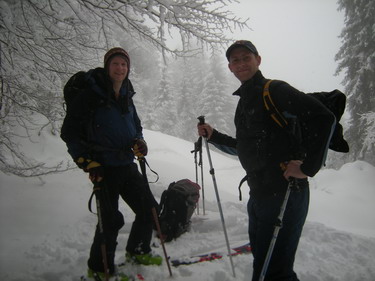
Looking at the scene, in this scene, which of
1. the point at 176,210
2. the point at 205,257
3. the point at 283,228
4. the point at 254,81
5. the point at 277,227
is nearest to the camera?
the point at 277,227

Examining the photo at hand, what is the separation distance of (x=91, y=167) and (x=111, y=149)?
13.3 inches

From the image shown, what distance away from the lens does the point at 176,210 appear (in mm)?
4496

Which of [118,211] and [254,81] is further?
[118,211]

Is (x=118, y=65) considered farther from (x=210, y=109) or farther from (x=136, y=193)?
(x=210, y=109)

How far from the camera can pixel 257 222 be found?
92.7 inches

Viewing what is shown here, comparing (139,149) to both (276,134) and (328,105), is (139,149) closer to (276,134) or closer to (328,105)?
(276,134)

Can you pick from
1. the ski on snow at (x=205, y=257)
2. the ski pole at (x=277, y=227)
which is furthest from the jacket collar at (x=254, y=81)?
the ski on snow at (x=205, y=257)

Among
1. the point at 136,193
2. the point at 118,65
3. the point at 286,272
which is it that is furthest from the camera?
the point at 136,193

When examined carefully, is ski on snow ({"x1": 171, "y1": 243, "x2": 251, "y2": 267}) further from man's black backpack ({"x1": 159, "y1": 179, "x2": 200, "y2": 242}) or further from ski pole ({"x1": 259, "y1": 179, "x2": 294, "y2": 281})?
ski pole ({"x1": 259, "y1": 179, "x2": 294, "y2": 281})

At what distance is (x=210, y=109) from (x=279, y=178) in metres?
27.2

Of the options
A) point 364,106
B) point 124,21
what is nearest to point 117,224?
point 124,21

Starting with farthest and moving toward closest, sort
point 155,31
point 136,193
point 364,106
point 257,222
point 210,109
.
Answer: point 210,109 → point 364,106 → point 155,31 → point 136,193 → point 257,222

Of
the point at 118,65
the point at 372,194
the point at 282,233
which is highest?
the point at 118,65

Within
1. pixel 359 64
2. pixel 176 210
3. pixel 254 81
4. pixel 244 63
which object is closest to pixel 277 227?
pixel 254 81
